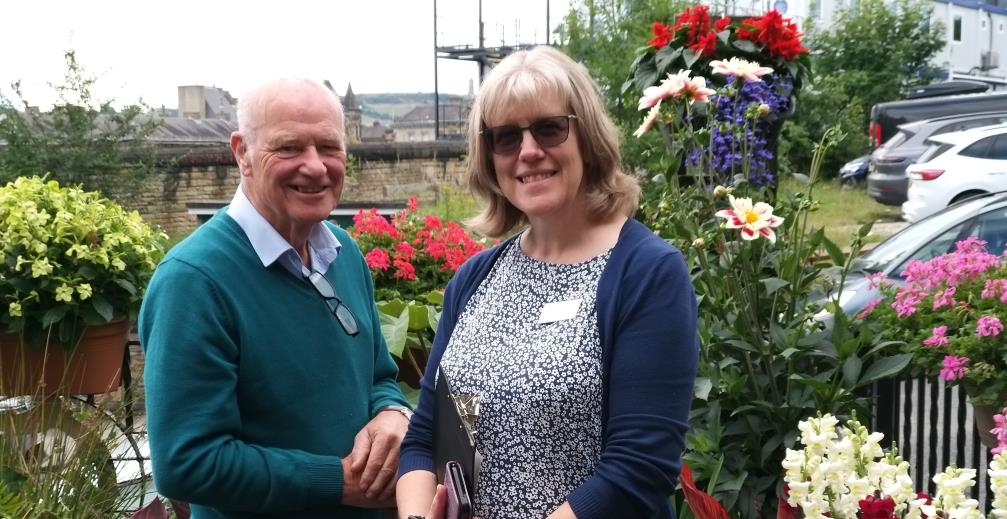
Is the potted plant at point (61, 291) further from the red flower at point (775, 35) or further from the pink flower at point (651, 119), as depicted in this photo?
the red flower at point (775, 35)

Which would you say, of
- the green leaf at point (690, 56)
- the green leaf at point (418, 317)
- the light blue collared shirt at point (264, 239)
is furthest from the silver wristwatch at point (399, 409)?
the green leaf at point (690, 56)

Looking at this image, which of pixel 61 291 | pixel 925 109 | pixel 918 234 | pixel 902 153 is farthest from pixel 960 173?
pixel 61 291

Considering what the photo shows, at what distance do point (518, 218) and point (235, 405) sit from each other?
26.4 inches

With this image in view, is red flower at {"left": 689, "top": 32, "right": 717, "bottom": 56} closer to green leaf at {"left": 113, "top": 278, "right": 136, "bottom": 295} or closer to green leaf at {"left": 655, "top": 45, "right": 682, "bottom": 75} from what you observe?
green leaf at {"left": 655, "top": 45, "right": 682, "bottom": 75}

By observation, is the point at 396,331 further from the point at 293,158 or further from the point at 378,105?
the point at 378,105

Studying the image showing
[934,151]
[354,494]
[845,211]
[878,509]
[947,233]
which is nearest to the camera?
[878,509]

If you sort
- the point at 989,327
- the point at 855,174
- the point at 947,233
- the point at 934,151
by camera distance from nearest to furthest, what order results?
1. the point at 989,327
2. the point at 947,233
3. the point at 934,151
4. the point at 855,174

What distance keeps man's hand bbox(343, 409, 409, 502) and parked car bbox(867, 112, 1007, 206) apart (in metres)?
14.9

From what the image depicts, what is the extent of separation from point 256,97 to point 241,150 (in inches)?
4.7

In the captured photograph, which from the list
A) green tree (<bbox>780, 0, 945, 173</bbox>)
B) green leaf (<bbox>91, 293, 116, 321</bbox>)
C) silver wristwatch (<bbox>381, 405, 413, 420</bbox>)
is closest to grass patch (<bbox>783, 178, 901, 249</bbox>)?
green tree (<bbox>780, 0, 945, 173</bbox>)

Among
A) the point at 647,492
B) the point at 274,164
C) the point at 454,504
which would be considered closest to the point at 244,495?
the point at 454,504

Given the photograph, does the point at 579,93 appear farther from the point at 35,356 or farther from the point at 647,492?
the point at 35,356

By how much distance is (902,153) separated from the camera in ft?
51.2

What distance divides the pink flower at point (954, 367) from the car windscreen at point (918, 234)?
2818 mm
